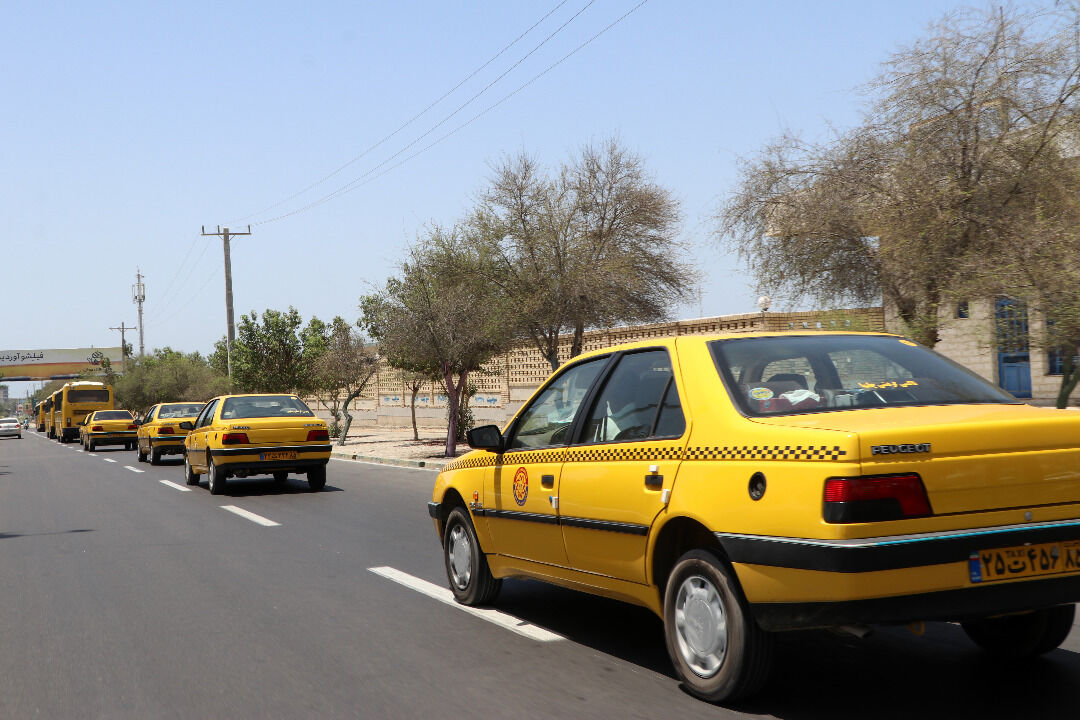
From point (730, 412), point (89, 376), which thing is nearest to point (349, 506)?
point (730, 412)

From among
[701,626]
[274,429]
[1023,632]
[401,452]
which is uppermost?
A: [274,429]

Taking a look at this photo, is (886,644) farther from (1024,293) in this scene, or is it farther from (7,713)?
(1024,293)

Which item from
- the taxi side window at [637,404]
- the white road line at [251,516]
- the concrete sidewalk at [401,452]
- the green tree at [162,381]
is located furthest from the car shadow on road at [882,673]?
the green tree at [162,381]

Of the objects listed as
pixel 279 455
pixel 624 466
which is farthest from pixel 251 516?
pixel 624 466

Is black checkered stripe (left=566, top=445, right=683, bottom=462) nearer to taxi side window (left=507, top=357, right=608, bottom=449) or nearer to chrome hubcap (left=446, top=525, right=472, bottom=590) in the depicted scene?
taxi side window (left=507, top=357, right=608, bottom=449)

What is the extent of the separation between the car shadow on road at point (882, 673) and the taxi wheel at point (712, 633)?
18 cm

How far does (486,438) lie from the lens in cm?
634

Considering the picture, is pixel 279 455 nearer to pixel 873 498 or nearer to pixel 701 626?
pixel 701 626

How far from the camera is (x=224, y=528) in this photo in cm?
1216


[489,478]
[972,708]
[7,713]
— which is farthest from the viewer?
[489,478]

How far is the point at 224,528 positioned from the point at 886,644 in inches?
334

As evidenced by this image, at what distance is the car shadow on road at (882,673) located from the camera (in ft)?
14.8

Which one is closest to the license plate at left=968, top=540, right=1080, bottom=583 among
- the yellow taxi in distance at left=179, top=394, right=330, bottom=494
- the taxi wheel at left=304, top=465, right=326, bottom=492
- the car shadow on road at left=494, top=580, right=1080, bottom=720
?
the car shadow on road at left=494, top=580, right=1080, bottom=720

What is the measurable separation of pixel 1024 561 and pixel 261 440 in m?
14.0
